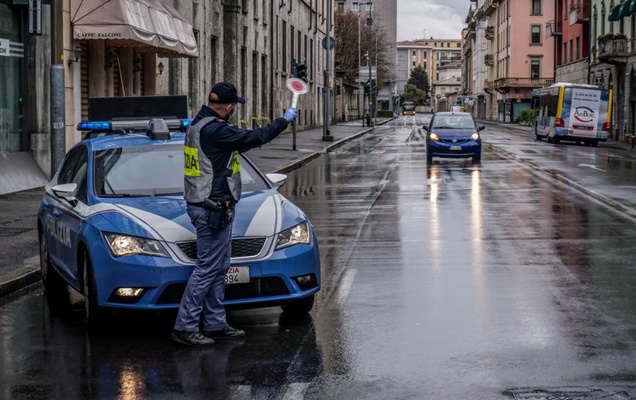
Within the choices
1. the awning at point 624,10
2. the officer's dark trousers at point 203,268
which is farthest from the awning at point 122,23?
the awning at point 624,10

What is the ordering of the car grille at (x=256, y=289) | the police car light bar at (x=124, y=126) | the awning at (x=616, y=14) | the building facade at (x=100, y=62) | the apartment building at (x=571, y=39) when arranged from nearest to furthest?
the car grille at (x=256, y=289) < the police car light bar at (x=124, y=126) < the building facade at (x=100, y=62) < the awning at (x=616, y=14) < the apartment building at (x=571, y=39)

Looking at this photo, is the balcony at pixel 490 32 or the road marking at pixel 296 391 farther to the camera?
the balcony at pixel 490 32

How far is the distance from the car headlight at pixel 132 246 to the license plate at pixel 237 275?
0.49m

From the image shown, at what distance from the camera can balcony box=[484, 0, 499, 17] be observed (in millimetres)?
119162

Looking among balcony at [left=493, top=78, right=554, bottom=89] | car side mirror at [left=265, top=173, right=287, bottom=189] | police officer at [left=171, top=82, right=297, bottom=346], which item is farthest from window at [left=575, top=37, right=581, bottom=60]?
police officer at [left=171, top=82, right=297, bottom=346]

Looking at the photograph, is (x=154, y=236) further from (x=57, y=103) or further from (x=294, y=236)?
(x=57, y=103)

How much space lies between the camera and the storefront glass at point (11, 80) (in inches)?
825

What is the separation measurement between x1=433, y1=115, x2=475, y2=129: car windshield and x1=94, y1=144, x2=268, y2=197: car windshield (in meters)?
23.6

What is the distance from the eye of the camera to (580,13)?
68.1 metres

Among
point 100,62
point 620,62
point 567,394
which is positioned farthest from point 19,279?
point 620,62

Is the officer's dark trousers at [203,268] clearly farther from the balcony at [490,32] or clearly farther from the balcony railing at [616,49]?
the balcony at [490,32]

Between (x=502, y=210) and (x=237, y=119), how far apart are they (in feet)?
88.3

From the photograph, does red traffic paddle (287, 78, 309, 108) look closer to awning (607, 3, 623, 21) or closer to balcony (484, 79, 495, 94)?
awning (607, 3, 623, 21)

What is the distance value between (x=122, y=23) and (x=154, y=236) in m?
16.0
